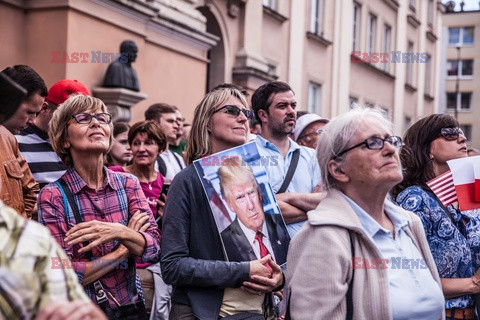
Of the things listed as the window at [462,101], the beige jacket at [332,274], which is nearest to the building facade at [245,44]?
the beige jacket at [332,274]

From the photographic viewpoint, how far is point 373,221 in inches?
126

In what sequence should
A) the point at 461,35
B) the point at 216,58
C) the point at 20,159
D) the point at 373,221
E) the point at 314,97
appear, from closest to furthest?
1. the point at 373,221
2. the point at 20,159
3. the point at 216,58
4. the point at 314,97
5. the point at 461,35

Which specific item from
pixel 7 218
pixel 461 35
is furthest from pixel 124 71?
pixel 461 35

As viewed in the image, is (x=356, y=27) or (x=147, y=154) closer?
(x=147, y=154)

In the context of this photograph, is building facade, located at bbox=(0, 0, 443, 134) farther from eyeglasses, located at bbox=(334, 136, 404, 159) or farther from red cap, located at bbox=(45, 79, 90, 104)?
red cap, located at bbox=(45, 79, 90, 104)

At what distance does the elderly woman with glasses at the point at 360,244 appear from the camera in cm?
299

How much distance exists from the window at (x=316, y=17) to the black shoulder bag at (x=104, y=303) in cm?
1685

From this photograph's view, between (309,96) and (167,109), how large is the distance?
13.5 m

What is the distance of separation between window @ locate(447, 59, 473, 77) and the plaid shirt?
56.8 meters

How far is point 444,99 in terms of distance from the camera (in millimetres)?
57344

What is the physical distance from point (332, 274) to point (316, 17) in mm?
17968

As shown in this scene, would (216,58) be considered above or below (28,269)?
above

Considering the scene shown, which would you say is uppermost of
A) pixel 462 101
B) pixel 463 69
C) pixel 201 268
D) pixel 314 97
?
pixel 463 69

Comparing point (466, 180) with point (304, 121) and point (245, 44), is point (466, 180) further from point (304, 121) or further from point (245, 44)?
point (245, 44)
